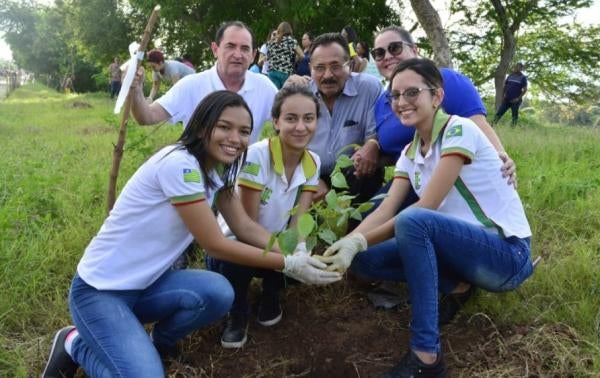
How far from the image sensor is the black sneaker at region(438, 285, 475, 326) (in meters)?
2.32

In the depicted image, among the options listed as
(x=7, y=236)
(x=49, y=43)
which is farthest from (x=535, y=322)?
(x=49, y=43)

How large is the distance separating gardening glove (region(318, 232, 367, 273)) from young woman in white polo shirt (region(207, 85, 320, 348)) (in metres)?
0.36

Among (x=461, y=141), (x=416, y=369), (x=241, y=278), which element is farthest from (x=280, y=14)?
(x=416, y=369)

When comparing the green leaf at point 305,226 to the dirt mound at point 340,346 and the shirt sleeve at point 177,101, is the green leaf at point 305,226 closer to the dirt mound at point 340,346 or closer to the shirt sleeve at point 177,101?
the dirt mound at point 340,346

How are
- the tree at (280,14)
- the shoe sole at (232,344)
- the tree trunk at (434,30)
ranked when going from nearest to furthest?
the shoe sole at (232,344) < the tree trunk at (434,30) < the tree at (280,14)

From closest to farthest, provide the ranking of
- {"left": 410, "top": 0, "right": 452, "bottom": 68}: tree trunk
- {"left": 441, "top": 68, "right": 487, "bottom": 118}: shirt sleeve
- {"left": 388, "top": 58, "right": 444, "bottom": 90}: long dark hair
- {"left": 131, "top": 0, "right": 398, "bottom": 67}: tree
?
{"left": 388, "top": 58, "right": 444, "bottom": 90}: long dark hair → {"left": 441, "top": 68, "right": 487, "bottom": 118}: shirt sleeve → {"left": 410, "top": 0, "right": 452, "bottom": 68}: tree trunk → {"left": 131, "top": 0, "right": 398, "bottom": 67}: tree

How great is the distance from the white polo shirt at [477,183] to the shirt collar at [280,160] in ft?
2.02

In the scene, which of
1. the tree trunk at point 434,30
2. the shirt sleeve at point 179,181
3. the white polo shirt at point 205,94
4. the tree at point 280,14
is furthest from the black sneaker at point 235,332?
the tree at point 280,14

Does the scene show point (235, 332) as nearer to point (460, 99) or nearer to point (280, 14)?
point (460, 99)

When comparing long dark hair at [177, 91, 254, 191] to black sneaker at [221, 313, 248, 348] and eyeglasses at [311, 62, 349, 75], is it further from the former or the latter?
eyeglasses at [311, 62, 349, 75]

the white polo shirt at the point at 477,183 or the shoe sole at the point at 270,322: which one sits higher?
the white polo shirt at the point at 477,183

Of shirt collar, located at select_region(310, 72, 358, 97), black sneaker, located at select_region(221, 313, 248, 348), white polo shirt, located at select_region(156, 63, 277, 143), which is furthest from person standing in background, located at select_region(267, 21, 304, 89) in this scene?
black sneaker, located at select_region(221, 313, 248, 348)

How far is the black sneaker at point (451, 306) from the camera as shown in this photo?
7.62 feet

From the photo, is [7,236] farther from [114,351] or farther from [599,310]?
[599,310]
